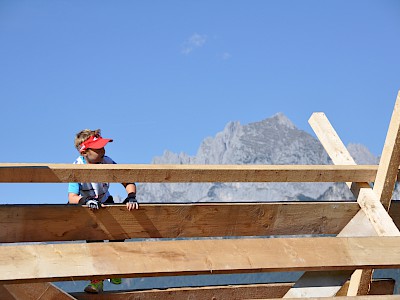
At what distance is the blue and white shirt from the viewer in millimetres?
4676

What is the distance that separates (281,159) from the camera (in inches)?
7402

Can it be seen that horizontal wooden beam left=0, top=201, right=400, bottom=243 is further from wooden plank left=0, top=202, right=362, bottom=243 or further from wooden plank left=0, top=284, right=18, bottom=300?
wooden plank left=0, top=284, right=18, bottom=300

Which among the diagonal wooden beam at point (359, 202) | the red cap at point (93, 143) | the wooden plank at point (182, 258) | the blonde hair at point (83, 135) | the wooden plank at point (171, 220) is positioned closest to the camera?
the wooden plank at point (182, 258)

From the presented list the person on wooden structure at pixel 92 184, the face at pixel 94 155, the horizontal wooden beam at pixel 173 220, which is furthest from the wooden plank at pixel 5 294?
the face at pixel 94 155

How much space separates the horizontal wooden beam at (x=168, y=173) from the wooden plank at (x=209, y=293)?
1005 millimetres

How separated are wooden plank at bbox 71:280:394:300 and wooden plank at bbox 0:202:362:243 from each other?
0.54m

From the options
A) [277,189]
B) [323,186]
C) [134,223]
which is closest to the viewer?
[134,223]

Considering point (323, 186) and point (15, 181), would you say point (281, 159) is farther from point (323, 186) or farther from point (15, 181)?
point (15, 181)

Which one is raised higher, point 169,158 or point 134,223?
point 169,158

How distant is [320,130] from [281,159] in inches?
7260

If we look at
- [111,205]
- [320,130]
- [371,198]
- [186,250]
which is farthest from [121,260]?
[320,130]

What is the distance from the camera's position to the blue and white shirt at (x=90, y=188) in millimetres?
4676

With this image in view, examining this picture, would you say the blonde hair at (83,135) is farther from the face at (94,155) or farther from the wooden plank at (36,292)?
the wooden plank at (36,292)

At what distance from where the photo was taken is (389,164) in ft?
14.2
